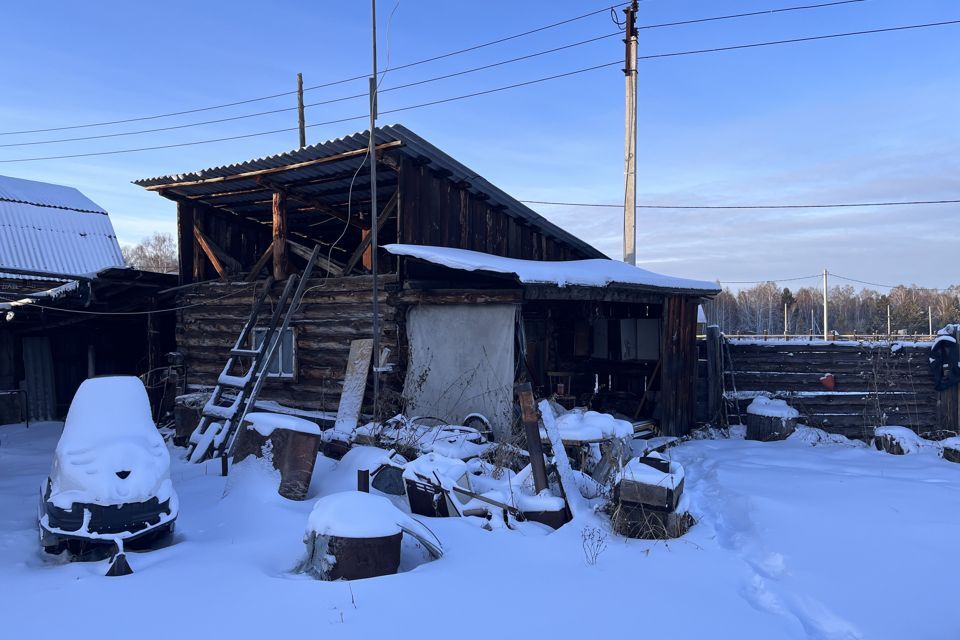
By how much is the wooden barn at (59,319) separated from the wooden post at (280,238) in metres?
3.53

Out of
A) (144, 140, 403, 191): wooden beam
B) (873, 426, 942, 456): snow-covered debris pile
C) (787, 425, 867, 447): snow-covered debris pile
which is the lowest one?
(787, 425, 867, 447): snow-covered debris pile

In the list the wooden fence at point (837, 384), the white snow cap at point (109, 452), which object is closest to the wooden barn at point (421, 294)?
the wooden fence at point (837, 384)

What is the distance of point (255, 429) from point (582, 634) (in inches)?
206

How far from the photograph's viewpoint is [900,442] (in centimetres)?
957

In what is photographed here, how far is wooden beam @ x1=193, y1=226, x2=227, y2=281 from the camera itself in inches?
494

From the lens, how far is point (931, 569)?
15.8 ft

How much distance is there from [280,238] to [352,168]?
85.8 inches

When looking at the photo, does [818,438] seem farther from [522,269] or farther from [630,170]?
[630,170]

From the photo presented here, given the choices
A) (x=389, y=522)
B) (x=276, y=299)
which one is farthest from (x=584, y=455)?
(x=276, y=299)

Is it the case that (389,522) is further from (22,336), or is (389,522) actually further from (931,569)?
(22,336)

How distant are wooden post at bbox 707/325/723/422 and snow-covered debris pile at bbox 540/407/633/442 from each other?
4877 mm

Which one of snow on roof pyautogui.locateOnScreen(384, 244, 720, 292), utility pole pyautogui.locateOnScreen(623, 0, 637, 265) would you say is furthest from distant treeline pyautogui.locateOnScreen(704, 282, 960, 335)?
snow on roof pyautogui.locateOnScreen(384, 244, 720, 292)

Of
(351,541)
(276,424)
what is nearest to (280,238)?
(276,424)

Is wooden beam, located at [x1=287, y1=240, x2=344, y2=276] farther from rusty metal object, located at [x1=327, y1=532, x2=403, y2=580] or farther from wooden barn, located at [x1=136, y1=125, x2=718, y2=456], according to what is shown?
rusty metal object, located at [x1=327, y1=532, x2=403, y2=580]
